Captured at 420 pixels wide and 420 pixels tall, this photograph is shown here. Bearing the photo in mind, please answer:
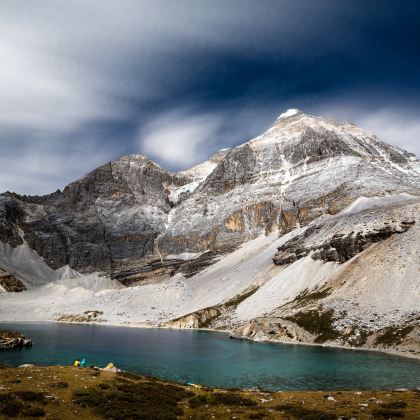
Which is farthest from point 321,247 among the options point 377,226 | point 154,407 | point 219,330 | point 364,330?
point 154,407

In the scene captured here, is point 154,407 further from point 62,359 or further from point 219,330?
point 219,330

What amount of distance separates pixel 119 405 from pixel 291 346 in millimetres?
78250

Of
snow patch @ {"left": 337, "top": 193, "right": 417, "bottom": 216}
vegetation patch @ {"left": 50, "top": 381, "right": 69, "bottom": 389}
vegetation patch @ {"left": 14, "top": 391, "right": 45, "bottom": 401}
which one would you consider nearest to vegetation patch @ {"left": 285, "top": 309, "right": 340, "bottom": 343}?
vegetation patch @ {"left": 50, "top": 381, "right": 69, "bottom": 389}

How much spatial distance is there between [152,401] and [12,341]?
69194 mm

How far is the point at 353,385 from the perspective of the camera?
178ft

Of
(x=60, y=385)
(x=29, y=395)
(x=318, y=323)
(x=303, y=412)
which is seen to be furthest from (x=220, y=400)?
(x=318, y=323)

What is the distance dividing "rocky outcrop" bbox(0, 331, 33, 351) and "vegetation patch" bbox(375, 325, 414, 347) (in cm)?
7368

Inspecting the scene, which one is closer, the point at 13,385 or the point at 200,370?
the point at 13,385

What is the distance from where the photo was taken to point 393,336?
90.8 metres

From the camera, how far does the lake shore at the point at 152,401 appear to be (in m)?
27.1

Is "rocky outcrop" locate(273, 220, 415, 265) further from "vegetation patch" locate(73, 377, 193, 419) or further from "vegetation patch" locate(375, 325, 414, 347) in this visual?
"vegetation patch" locate(73, 377, 193, 419)

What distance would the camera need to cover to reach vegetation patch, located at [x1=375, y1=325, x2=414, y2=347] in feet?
292

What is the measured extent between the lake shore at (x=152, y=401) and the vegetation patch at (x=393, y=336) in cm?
5350

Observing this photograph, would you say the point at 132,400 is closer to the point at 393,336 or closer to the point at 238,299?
the point at 393,336
